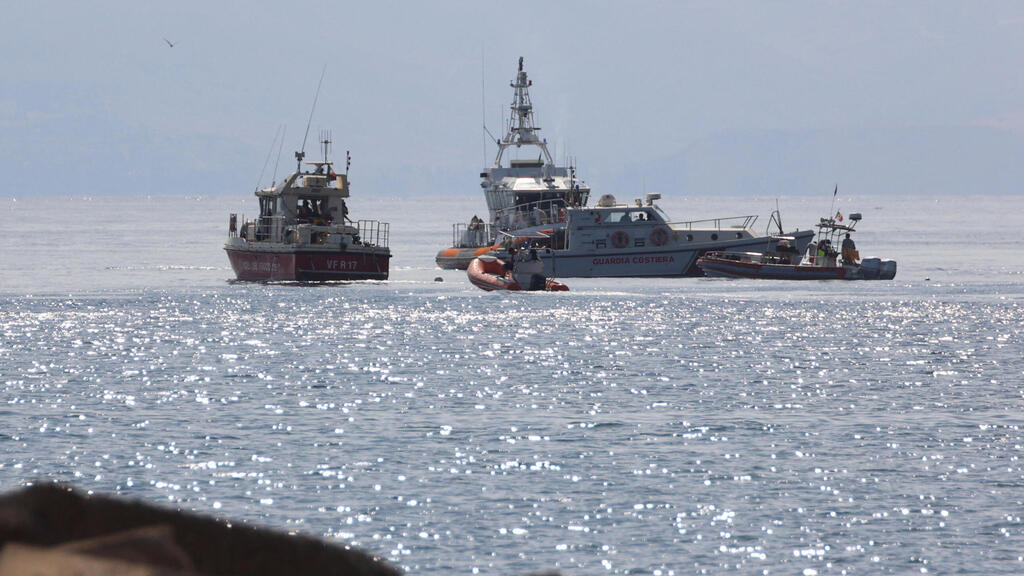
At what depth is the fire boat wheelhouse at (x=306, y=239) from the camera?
203 feet

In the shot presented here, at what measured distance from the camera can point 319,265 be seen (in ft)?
203

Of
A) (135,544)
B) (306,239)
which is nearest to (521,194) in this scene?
(306,239)

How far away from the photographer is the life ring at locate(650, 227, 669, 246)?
68500mm

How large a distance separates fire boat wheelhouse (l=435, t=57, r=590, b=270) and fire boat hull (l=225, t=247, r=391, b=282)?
1269 centimetres

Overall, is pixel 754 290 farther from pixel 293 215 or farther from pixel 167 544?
pixel 167 544

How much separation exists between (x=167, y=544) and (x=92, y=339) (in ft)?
137

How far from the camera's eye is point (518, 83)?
88875 mm

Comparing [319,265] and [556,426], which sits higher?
[319,265]

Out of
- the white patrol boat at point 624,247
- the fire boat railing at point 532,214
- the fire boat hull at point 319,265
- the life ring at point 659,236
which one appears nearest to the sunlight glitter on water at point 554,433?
the fire boat hull at point 319,265

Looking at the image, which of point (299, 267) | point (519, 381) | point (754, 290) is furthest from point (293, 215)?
point (519, 381)

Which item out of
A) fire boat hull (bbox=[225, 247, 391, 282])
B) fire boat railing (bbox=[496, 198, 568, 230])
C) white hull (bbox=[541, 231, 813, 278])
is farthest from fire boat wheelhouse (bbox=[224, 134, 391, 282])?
fire boat railing (bbox=[496, 198, 568, 230])

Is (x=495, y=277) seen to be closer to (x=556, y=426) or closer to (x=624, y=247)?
(x=624, y=247)

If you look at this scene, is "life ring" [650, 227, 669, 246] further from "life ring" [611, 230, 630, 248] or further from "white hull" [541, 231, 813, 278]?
"life ring" [611, 230, 630, 248]

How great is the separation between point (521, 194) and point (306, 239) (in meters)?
20.9
